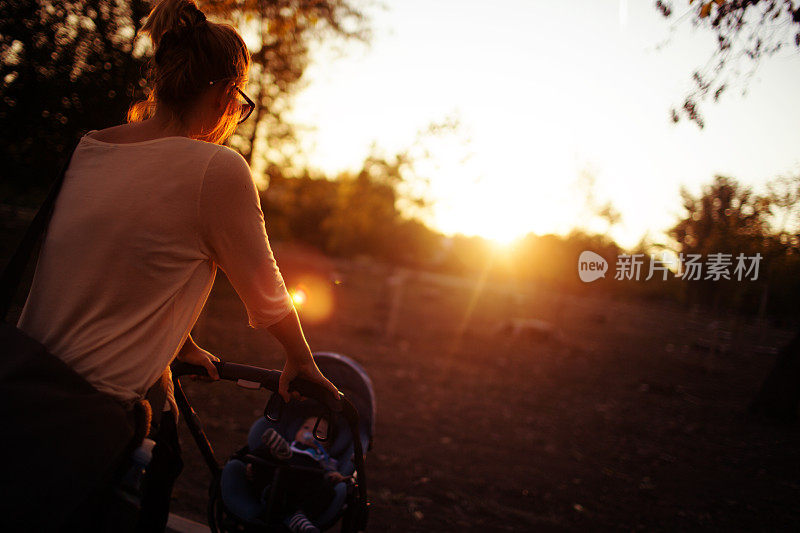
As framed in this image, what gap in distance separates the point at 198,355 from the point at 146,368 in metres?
0.60

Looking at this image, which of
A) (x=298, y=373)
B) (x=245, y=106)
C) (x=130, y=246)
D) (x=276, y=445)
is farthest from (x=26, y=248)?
(x=276, y=445)

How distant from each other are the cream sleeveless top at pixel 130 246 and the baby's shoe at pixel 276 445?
0.96 m

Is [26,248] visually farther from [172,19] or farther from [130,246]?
[172,19]

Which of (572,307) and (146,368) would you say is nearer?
(146,368)

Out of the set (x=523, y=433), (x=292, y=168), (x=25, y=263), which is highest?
(x=292, y=168)

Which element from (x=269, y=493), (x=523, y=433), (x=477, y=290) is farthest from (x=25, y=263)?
(x=477, y=290)

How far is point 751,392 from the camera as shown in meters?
9.62

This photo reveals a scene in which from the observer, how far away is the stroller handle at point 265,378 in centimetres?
168

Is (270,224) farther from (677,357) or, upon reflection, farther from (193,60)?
(193,60)

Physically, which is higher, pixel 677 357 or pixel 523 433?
pixel 677 357

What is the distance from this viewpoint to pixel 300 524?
2.05 meters

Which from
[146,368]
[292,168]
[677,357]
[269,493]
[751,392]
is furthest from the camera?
[677,357]

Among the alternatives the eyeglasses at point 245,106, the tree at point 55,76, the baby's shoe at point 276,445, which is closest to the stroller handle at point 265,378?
the baby's shoe at point 276,445

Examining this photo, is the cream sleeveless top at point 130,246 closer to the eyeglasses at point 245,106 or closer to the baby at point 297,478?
the eyeglasses at point 245,106
